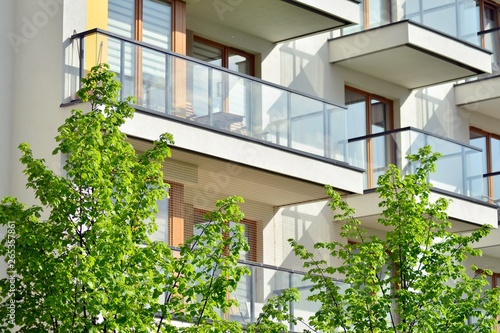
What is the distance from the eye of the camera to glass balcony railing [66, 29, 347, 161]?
754 inches

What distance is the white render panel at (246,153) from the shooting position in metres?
19.2

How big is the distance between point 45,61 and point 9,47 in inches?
24.2

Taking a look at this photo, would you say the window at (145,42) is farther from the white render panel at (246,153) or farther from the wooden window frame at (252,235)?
the wooden window frame at (252,235)

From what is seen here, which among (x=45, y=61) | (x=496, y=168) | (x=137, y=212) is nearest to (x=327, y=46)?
(x=496, y=168)

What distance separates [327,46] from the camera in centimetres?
2562

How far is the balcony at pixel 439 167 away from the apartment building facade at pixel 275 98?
0.03m

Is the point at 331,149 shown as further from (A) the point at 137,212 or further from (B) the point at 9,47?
(A) the point at 137,212

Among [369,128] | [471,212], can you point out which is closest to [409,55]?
[369,128]

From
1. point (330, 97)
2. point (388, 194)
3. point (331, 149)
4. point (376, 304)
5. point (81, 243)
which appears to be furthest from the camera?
point (330, 97)

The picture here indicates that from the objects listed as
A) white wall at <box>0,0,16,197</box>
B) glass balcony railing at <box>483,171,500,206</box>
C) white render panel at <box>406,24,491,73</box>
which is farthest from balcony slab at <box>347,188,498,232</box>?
white wall at <box>0,0,16,197</box>

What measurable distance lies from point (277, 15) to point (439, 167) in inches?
182

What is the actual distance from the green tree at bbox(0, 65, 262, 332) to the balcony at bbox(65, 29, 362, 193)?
115 inches

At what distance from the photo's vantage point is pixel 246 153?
68.7 ft

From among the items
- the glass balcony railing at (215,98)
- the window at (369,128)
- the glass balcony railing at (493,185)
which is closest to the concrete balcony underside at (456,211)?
the window at (369,128)
